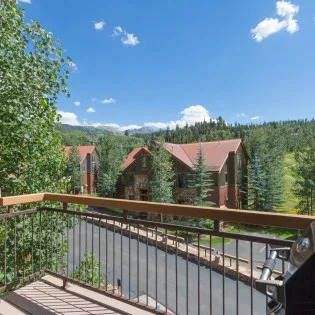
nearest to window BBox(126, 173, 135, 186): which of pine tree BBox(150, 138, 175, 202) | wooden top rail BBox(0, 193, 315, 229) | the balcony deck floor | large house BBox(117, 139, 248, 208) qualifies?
large house BBox(117, 139, 248, 208)

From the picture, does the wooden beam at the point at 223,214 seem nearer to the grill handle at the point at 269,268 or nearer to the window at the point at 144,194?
the grill handle at the point at 269,268

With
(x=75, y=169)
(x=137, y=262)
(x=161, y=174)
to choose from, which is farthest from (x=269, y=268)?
(x=75, y=169)

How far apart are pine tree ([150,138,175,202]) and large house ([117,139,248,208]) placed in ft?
2.87

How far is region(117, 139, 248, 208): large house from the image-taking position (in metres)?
22.3

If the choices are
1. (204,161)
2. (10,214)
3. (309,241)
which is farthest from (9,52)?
(204,161)

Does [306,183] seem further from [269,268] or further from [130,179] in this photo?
[269,268]

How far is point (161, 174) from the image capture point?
72.2 ft

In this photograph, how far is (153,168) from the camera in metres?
23.1

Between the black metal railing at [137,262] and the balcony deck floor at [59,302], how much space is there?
0.11 meters

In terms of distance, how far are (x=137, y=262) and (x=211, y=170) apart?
65.0 ft

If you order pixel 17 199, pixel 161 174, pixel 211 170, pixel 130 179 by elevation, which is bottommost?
pixel 130 179

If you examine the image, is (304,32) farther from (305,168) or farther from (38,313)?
(38,313)

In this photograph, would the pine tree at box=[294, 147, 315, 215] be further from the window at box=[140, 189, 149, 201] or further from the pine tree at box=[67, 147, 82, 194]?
the pine tree at box=[67, 147, 82, 194]

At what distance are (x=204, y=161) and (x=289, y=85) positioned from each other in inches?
1425
